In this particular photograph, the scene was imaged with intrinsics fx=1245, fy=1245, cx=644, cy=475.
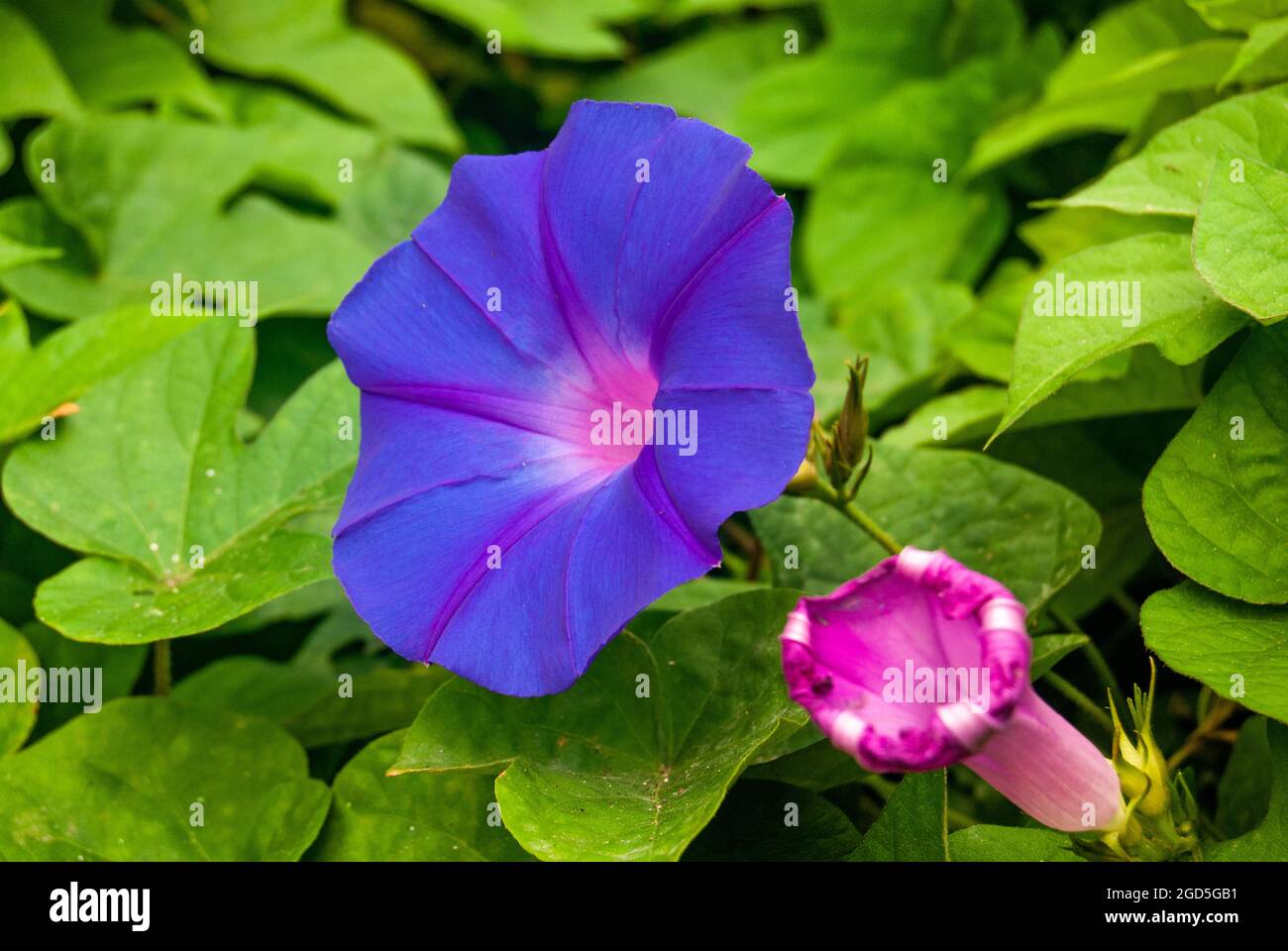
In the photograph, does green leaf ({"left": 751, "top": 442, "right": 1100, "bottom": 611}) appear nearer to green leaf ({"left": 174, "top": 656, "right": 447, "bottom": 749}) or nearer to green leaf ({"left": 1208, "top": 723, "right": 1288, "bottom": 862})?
green leaf ({"left": 1208, "top": 723, "right": 1288, "bottom": 862})

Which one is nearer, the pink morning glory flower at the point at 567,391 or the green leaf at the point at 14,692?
the pink morning glory flower at the point at 567,391

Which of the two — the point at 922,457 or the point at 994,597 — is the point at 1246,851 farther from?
the point at 922,457

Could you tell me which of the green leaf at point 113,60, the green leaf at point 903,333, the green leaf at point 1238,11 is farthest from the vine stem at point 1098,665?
the green leaf at point 113,60

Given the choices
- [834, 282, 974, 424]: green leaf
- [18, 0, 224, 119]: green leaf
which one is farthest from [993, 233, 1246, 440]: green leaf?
[18, 0, 224, 119]: green leaf

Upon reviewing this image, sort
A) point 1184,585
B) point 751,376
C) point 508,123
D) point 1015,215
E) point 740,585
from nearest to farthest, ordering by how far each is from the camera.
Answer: point 751,376 → point 1184,585 → point 740,585 → point 1015,215 → point 508,123

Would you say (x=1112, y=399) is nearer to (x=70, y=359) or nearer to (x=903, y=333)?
(x=903, y=333)
